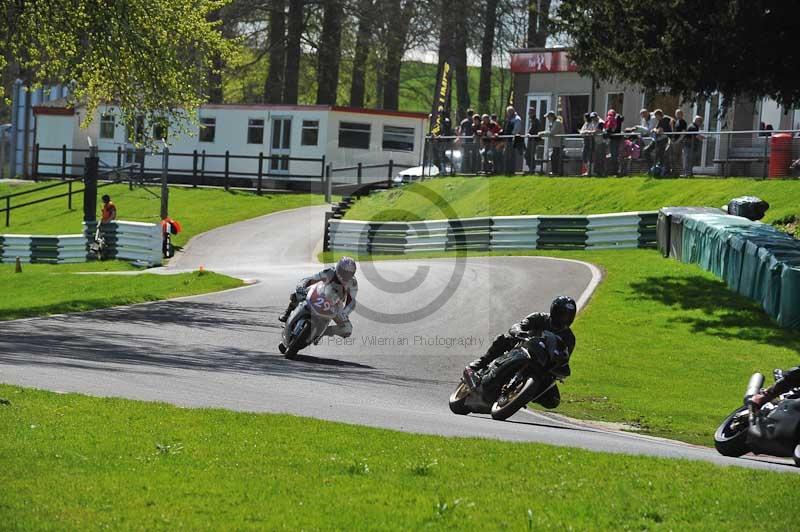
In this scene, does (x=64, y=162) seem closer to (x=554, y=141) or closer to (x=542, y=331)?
(x=554, y=141)

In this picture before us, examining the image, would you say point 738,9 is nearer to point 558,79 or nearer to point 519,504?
point 519,504

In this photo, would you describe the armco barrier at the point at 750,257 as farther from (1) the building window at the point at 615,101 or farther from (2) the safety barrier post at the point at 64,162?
(2) the safety barrier post at the point at 64,162

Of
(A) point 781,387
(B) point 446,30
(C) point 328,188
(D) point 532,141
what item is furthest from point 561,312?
(B) point 446,30

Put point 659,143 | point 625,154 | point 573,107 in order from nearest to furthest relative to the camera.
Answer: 1. point 659,143
2. point 625,154
3. point 573,107

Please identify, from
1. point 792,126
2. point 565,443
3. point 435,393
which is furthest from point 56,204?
point 565,443

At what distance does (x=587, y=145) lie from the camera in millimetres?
34719

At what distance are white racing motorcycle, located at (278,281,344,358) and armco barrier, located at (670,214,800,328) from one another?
7211 mm

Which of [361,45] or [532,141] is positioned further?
[361,45]

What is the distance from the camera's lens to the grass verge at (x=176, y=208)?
43.9 m

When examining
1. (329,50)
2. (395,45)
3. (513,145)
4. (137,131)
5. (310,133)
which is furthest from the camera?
(395,45)

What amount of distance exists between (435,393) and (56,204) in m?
37.2

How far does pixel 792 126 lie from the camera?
34.1 m

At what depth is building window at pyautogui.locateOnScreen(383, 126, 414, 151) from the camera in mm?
52406

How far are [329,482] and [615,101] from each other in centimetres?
3547
